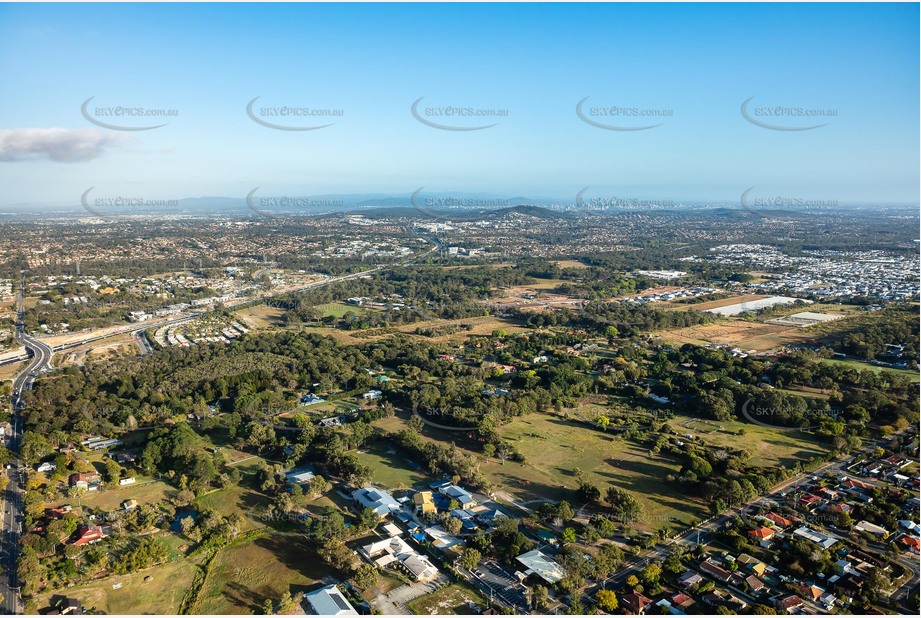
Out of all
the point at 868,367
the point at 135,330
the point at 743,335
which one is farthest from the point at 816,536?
the point at 135,330

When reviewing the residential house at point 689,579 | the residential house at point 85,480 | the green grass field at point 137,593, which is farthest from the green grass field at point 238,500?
the residential house at point 689,579

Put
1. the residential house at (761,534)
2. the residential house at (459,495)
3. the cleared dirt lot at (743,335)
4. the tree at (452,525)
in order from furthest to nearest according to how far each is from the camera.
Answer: the cleared dirt lot at (743,335)
the residential house at (459,495)
the tree at (452,525)
the residential house at (761,534)

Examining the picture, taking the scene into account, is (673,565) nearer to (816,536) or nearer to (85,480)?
(816,536)

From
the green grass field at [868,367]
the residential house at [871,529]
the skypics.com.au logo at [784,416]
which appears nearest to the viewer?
the residential house at [871,529]

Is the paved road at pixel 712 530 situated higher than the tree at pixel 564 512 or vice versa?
the tree at pixel 564 512

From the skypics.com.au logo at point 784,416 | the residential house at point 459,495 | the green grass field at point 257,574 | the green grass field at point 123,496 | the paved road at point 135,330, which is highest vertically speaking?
the paved road at point 135,330

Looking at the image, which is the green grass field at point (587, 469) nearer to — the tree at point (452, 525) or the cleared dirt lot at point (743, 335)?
the tree at point (452, 525)

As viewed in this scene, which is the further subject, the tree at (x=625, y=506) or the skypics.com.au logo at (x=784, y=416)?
the skypics.com.au logo at (x=784, y=416)

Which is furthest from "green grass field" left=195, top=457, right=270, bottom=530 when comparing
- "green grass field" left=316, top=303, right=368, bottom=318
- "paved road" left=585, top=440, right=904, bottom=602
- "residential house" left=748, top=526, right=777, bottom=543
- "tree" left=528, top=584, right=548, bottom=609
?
"green grass field" left=316, top=303, right=368, bottom=318
